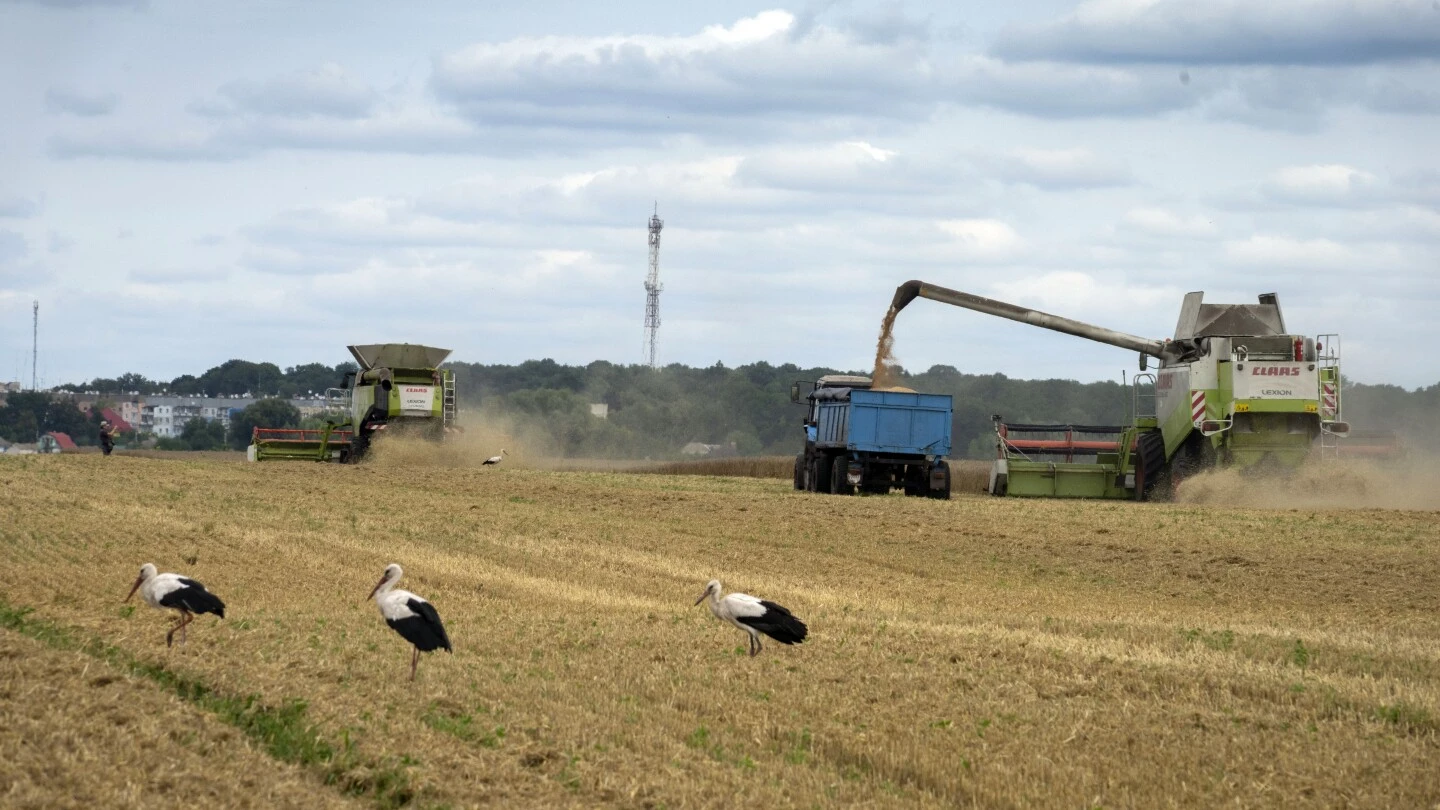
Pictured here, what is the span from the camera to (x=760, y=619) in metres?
12.2

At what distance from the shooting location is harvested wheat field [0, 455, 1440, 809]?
825 centimetres

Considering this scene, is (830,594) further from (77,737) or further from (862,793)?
(77,737)

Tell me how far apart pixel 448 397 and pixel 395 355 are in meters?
2.02

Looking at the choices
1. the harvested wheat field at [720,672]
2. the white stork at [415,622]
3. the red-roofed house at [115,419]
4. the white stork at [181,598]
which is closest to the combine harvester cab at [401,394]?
the harvested wheat field at [720,672]

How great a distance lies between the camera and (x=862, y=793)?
8.30 meters

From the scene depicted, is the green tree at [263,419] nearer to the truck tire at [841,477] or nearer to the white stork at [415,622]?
the truck tire at [841,477]

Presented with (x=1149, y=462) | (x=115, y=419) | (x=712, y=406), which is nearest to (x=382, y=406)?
(x=1149, y=462)

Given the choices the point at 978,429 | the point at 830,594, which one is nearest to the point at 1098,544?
the point at 830,594

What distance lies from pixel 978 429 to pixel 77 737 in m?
78.4

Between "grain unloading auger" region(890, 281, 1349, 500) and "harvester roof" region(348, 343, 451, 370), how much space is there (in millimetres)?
17201

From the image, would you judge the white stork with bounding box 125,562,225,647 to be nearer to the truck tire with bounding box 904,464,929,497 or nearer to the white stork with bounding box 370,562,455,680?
the white stork with bounding box 370,562,455,680

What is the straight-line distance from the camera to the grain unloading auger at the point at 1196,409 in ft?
96.5

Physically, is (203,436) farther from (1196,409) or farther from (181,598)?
(181,598)

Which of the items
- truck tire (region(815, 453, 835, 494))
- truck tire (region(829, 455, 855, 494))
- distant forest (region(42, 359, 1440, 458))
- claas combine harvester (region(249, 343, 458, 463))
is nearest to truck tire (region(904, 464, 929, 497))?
truck tire (region(829, 455, 855, 494))
